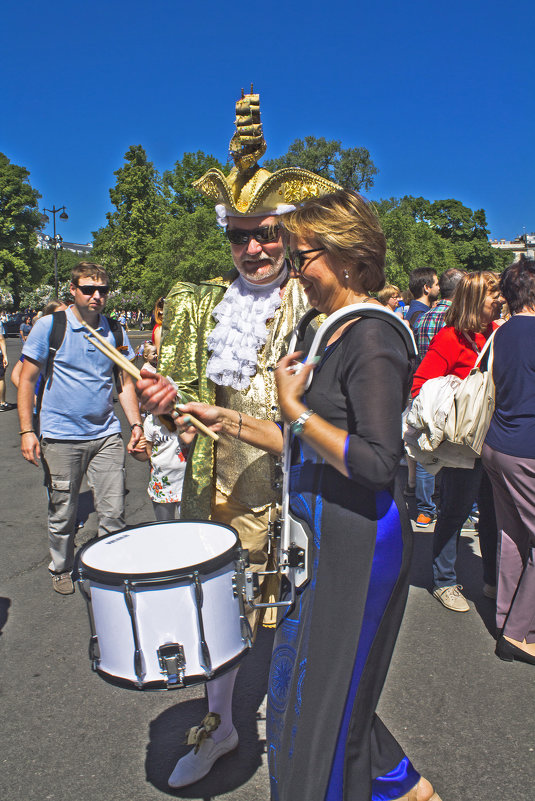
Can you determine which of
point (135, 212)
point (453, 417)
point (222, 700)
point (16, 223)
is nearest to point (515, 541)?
point (453, 417)

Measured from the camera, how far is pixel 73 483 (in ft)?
13.9

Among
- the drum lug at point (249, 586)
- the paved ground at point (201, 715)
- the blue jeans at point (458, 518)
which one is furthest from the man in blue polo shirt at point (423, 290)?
the drum lug at point (249, 586)

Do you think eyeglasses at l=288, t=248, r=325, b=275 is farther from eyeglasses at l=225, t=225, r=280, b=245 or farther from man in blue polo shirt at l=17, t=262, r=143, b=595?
man in blue polo shirt at l=17, t=262, r=143, b=595

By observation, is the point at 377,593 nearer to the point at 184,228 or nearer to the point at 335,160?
the point at 184,228

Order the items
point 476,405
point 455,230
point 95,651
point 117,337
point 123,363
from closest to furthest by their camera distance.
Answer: point 95,651 → point 123,363 → point 476,405 → point 117,337 → point 455,230

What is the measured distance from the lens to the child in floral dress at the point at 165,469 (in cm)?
392

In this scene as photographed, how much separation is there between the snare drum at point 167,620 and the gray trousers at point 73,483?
2.46 meters

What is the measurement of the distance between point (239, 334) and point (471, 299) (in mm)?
2129

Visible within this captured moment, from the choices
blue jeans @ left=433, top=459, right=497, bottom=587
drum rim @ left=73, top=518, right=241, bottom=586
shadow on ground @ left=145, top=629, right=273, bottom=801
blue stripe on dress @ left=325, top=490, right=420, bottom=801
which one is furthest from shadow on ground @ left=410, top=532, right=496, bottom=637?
drum rim @ left=73, top=518, right=241, bottom=586

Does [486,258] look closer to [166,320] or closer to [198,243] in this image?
[198,243]

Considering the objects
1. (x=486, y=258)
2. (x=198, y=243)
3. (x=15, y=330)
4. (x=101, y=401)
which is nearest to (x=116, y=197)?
(x=15, y=330)

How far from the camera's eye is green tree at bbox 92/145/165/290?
132 feet

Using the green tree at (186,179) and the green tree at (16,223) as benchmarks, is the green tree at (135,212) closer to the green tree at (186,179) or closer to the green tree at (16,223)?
the green tree at (186,179)

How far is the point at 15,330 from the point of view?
38.7 metres
